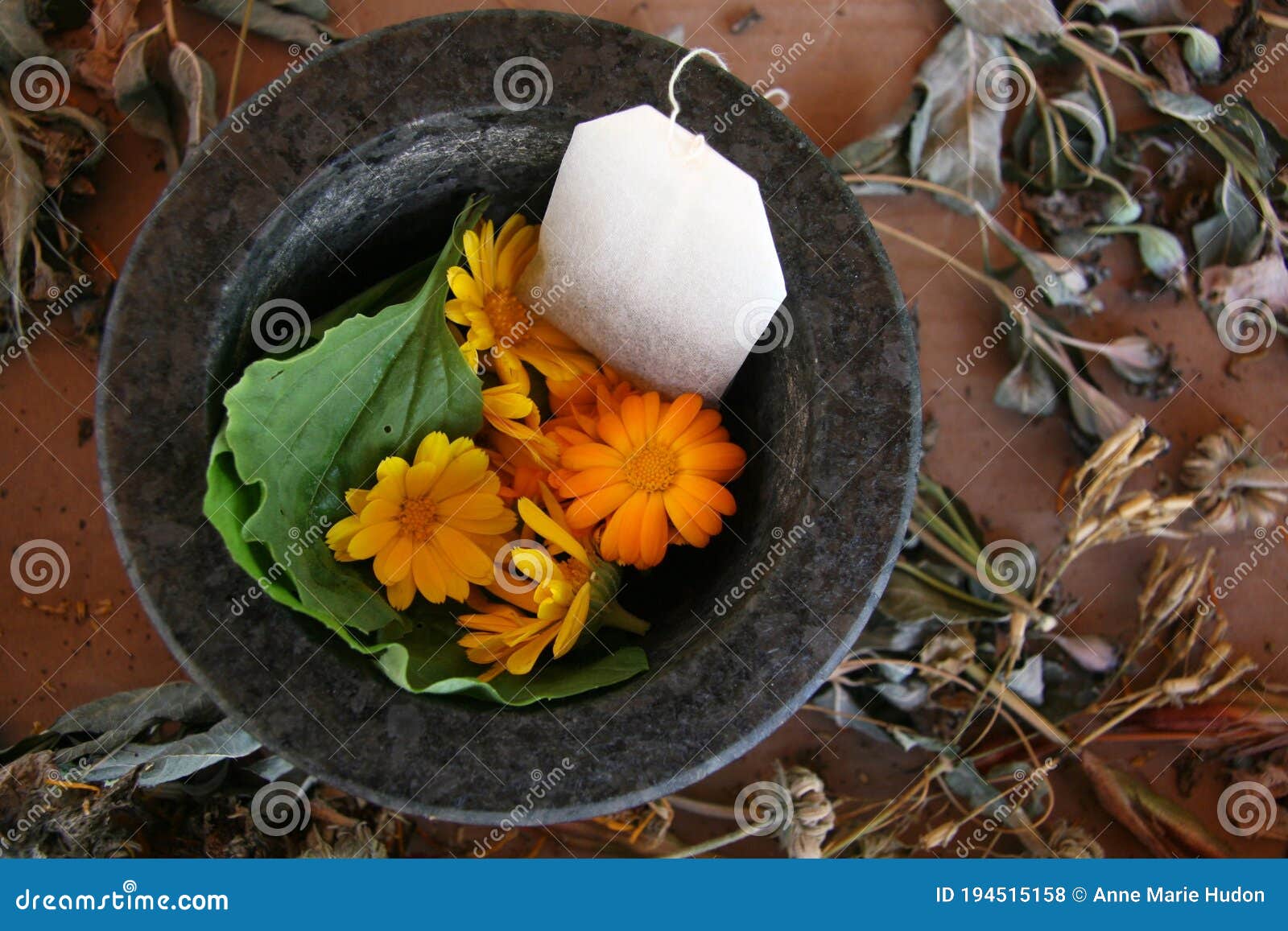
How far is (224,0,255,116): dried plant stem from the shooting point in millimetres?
1285

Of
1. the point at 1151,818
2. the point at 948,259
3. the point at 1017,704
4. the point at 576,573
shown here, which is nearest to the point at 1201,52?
the point at 948,259

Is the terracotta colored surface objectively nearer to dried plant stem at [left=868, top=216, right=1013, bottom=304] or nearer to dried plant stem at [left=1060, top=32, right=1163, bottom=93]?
dried plant stem at [left=868, top=216, right=1013, bottom=304]

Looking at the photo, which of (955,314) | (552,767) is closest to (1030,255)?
(955,314)

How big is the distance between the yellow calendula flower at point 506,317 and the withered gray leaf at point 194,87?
521 millimetres

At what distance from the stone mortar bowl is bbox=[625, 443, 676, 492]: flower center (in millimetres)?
94

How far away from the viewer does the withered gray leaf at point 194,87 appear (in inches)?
48.5

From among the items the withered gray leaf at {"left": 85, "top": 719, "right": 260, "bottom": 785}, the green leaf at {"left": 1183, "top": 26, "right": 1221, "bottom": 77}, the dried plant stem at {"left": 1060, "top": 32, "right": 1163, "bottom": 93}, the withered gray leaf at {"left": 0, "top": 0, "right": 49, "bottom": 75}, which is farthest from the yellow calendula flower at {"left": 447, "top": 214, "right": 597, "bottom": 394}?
the green leaf at {"left": 1183, "top": 26, "right": 1221, "bottom": 77}

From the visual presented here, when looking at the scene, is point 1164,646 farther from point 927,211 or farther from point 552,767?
point 552,767

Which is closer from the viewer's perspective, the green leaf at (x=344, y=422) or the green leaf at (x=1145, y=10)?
the green leaf at (x=344, y=422)

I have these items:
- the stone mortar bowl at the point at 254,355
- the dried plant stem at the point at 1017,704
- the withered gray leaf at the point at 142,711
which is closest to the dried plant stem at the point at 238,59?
the stone mortar bowl at the point at 254,355

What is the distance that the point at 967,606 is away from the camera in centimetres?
132

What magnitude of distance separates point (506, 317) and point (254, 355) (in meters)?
0.20

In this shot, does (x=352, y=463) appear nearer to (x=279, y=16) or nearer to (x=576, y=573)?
(x=576, y=573)

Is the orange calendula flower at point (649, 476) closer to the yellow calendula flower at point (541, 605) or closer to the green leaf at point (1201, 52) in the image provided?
the yellow calendula flower at point (541, 605)
